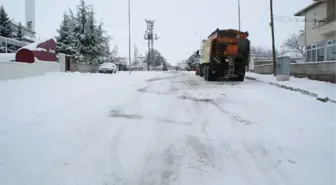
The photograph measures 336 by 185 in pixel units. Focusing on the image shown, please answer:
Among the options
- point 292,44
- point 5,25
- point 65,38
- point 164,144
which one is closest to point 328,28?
point 164,144

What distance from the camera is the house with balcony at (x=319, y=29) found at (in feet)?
96.3

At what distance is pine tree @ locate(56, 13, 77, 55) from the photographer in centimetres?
4662

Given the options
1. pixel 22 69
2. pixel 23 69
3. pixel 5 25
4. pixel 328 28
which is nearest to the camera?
pixel 22 69

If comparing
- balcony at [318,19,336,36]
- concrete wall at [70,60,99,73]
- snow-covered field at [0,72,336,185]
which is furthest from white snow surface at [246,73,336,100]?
concrete wall at [70,60,99,73]

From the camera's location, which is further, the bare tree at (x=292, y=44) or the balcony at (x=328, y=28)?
the bare tree at (x=292, y=44)

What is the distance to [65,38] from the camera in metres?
47.6

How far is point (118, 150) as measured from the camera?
5863 mm

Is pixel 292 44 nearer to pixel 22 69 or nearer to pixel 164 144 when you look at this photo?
pixel 22 69

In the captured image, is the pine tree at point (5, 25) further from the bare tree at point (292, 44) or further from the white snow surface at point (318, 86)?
the bare tree at point (292, 44)

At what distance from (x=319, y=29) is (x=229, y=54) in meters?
16.1

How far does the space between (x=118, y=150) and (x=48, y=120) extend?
Answer: 2626mm

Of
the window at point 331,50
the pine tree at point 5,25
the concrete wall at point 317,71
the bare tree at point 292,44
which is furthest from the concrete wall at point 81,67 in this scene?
the bare tree at point 292,44

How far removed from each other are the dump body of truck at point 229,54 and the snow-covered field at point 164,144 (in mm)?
11406

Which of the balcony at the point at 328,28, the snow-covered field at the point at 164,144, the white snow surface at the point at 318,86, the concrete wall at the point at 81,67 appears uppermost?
the balcony at the point at 328,28
